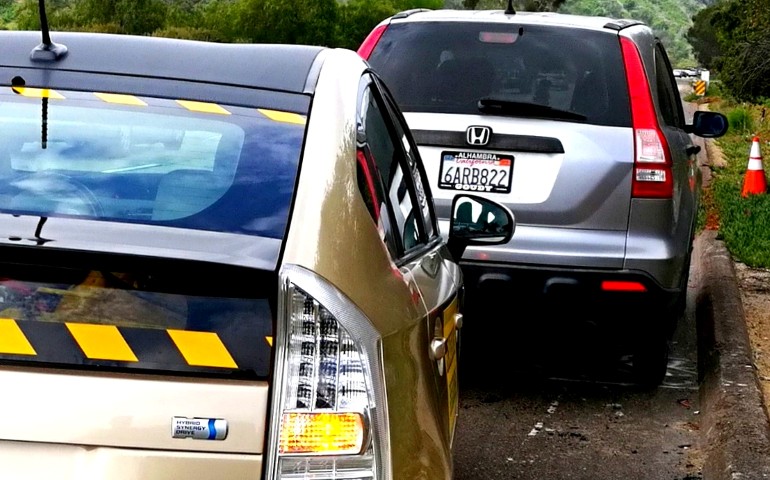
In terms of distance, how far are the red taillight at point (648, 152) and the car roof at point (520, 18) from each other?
483 mm

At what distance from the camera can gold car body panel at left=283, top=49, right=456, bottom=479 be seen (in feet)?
7.79

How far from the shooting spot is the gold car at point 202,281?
213 centimetres

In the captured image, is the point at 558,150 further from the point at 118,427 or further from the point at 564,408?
the point at 118,427

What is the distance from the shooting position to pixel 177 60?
3.04 metres

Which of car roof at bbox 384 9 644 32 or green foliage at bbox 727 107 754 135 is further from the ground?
car roof at bbox 384 9 644 32

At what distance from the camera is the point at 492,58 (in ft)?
20.7

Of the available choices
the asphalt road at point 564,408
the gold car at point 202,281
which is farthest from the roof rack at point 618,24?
the gold car at point 202,281

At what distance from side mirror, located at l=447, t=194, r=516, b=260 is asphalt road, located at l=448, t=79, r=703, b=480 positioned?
142cm

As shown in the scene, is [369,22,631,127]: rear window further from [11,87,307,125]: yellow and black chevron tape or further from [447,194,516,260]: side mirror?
[11,87,307,125]: yellow and black chevron tape

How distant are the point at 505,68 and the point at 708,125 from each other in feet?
5.86

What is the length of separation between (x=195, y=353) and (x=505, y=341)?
5294 millimetres

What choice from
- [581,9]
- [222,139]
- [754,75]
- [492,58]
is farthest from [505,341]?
[581,9]

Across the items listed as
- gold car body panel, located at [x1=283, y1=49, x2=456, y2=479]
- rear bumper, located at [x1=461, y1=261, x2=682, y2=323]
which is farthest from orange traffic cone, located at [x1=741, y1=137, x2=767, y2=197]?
gold car body panel, located at [x1=283, y1=49, x2=456, y2=479]

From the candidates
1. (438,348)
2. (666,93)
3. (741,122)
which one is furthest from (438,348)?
(741,122)
